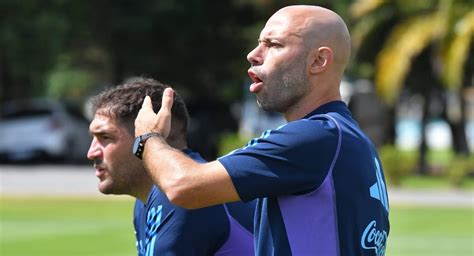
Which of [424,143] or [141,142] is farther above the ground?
[141,142]

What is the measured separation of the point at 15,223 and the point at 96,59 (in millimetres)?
37498

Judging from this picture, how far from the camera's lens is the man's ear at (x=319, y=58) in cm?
407

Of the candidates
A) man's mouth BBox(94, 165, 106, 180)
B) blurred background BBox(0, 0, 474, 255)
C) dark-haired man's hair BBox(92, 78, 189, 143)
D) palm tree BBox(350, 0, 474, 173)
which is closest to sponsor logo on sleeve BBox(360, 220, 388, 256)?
dark-haired man's hair BBox(92, 78, 189, 143)

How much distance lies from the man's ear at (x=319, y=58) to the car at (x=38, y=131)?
3034cm

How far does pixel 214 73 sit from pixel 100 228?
20.6 metres

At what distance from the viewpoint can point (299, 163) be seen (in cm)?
391

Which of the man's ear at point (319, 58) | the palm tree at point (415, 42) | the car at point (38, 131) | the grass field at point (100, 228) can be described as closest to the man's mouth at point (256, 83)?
the man's ear at point (319, 58)

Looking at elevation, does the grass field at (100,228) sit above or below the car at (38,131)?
below

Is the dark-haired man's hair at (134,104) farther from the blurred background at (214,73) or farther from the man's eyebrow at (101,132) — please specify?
the blurred background at (214,73)

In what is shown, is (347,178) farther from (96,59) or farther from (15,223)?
(96,59)

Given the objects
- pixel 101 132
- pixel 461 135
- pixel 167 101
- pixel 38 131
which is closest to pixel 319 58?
pixel 167 101

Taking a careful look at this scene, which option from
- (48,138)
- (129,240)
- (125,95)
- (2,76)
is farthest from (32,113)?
(125,95)

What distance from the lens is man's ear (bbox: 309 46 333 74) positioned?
4066 millimetres

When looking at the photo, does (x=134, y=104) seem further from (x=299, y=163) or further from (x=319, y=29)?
(x=299, y=163)
